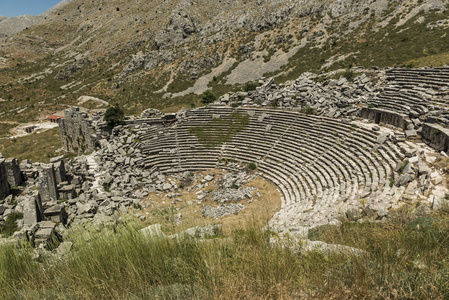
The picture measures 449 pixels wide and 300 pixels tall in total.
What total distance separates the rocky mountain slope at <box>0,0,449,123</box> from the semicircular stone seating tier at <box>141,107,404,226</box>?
14.7m

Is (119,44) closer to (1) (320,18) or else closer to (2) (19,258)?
(1) (320,18)

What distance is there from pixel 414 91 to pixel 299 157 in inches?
439

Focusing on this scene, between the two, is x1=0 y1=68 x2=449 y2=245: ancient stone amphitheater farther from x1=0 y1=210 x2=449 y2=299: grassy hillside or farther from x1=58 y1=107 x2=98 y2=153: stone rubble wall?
x1=0 y1=210 x2=449 y2=299: grassy hillside

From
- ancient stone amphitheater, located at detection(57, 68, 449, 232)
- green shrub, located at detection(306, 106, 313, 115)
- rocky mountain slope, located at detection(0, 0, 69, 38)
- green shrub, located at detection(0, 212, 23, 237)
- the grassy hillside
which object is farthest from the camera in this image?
rocky mountain slope, located at detection(0, 0, 69, 38)

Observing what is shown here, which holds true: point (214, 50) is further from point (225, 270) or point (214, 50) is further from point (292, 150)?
point (225, 270)

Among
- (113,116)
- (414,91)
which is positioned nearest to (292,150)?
(414,91)

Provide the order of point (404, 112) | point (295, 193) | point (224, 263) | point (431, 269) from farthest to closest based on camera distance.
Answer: point (404, 112), point (295, 193), point (224, 263), point (431, 269)

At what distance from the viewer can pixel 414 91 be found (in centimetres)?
2112

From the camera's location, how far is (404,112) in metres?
19.1

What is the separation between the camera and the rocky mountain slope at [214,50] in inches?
1515

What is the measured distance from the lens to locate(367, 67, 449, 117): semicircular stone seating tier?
19.2m

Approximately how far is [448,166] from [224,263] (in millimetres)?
13214

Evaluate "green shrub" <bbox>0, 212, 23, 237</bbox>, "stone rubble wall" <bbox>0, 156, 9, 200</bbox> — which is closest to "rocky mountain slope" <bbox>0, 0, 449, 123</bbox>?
"stone rubble wall" <bbox>0, 156, 9, 200</bbox>

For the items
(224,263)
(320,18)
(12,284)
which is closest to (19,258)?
(12,284)
